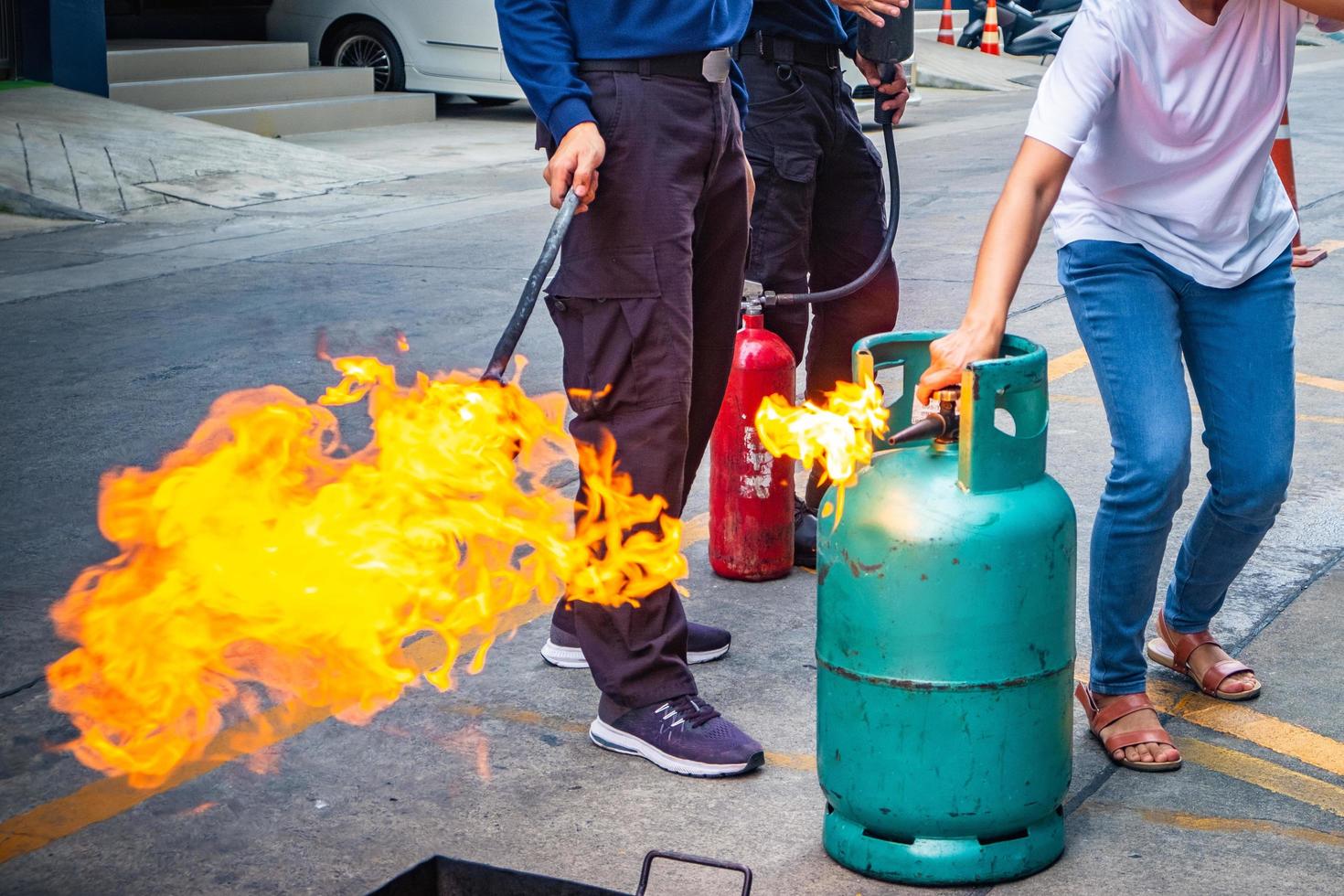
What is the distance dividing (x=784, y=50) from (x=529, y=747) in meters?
2.03

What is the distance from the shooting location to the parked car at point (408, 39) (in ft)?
51.6

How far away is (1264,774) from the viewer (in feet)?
10.6

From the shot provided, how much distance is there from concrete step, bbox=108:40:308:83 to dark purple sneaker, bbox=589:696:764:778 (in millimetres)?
12529

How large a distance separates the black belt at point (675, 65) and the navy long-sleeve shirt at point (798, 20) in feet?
A: 3.45

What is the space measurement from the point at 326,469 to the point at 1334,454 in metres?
3.37

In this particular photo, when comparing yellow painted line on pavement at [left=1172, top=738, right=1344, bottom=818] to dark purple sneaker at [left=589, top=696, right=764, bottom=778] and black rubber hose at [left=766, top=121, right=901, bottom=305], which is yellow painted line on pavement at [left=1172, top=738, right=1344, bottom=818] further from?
black rubber hose at [left=766, top=121, right=901, bottom=305]

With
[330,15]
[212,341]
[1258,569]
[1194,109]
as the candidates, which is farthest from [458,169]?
[1194,109]

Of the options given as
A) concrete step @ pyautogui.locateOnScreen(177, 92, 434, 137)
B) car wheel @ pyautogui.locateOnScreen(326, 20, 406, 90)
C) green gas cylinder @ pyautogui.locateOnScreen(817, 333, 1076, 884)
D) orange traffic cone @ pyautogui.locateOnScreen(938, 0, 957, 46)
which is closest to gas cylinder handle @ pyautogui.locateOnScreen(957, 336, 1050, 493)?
green gas cylinder @ pyautogui.locateOnScreen(817, 333, 1076, 884)

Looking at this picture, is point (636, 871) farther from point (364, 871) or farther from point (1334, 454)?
point (1334, 454)

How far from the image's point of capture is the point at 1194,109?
10.2 ft

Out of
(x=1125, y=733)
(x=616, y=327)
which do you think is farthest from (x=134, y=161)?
(x=1125, y=733)

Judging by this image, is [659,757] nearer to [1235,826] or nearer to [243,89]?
[1235,826]

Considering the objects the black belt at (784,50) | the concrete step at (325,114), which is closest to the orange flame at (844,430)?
the black belt at (784,50)

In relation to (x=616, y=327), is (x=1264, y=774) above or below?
below
